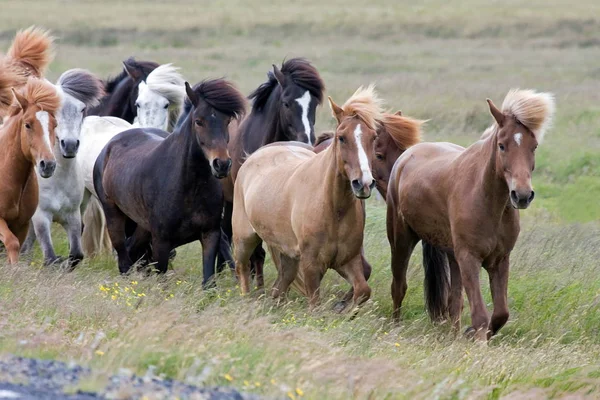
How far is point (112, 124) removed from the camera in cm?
1189

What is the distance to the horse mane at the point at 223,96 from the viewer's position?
30.0ft

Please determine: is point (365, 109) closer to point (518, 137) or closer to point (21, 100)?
point (518, 137)

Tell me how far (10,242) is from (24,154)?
2.61 feet

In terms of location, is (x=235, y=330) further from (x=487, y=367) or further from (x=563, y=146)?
(x=563, y=146)

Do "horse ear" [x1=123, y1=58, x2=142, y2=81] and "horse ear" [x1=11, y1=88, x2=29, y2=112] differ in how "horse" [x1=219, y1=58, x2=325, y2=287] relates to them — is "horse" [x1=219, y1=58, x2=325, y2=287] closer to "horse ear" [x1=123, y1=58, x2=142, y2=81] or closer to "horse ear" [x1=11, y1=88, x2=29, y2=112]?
"horse ear" [x1=11, y1=88, x2=29, y2=112]

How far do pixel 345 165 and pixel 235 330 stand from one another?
1.87 metres

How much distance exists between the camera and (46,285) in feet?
25.0

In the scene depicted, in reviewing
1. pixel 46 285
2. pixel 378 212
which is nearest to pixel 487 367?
pixel 46 285

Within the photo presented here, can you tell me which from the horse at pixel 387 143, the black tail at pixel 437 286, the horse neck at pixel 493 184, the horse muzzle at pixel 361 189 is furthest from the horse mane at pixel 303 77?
the horse muzzle at pixel 361 189

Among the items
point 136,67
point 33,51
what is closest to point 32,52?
point 33,51

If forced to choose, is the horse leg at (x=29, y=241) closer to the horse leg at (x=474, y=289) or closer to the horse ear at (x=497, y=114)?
the horse leg at (x=474, y=289)

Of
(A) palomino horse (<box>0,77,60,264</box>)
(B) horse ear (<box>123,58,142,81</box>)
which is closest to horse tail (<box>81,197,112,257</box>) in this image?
(A) palomino horse (<box>0,77,60,264</box>)

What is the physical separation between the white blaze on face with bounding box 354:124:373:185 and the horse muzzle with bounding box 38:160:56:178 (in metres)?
2.71

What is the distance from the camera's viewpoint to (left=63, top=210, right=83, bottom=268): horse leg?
10.0 metres
